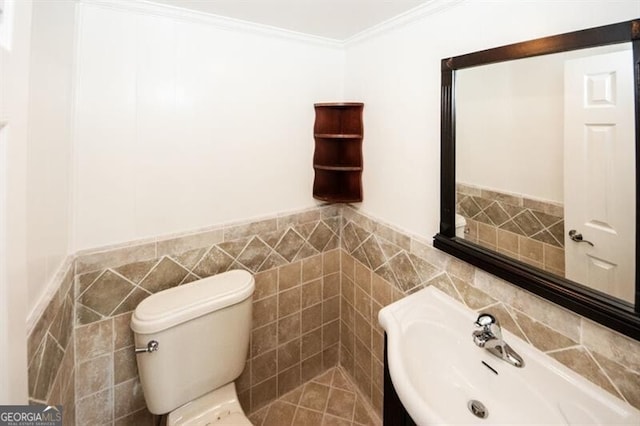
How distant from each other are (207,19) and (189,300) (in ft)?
4.12

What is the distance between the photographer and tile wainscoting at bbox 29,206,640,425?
821 millimetres

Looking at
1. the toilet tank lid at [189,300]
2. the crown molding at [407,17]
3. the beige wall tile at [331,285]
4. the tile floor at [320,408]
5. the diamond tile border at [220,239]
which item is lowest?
the tile floor at [320,408]

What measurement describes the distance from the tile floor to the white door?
4.57ft

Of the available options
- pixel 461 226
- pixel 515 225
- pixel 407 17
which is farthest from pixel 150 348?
pixel 407 17

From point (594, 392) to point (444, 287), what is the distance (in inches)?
20.0

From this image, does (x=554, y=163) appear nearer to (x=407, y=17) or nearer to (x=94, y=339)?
(x=407, y=17)

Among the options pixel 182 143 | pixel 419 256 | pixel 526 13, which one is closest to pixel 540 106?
pixel 526 13

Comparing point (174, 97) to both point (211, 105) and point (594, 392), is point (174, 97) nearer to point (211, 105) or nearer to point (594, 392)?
point (211, 105)

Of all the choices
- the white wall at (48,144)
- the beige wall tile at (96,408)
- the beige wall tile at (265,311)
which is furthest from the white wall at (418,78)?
the beige wall tile at (96,408)

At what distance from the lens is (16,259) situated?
0.48 metres

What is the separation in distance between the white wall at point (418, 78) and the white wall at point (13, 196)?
122cm

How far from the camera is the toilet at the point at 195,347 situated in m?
1.09

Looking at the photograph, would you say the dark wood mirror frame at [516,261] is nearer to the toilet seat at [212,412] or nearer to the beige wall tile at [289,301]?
the beige wall tile at [289,301]

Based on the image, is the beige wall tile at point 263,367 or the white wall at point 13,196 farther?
the beige wall tile at point 263,367
